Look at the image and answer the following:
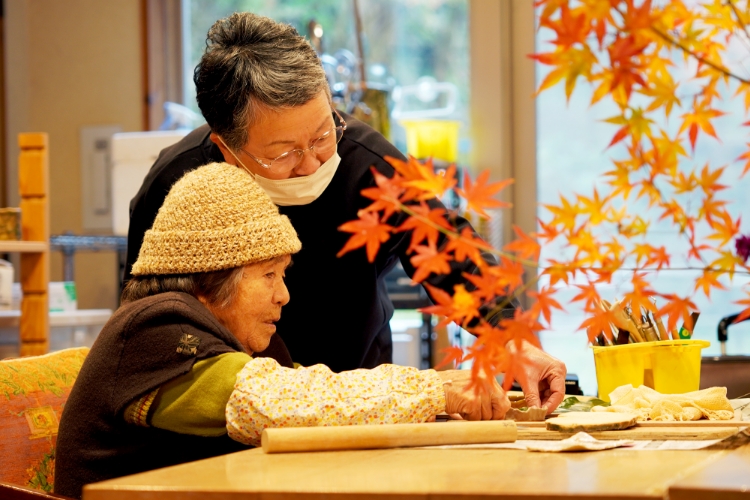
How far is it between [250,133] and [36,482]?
0.74m

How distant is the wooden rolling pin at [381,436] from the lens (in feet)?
3.38

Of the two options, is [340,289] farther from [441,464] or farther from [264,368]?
[441,464]

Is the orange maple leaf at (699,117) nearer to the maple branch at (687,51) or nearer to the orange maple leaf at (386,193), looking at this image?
the maple branch at (687,51)

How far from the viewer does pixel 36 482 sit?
1468 millimetres

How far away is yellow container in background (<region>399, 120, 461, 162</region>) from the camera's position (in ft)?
12.3

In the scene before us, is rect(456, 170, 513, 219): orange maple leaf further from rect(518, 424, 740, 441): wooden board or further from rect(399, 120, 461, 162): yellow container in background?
rect(399, 120, 461, 162): yellow container in background

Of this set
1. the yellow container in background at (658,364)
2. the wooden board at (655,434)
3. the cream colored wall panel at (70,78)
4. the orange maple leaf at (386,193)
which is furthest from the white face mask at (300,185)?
the cream colored wall panel at (70,78)

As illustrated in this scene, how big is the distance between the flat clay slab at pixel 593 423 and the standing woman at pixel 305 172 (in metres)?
0.23

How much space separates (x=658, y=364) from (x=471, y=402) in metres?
0.41

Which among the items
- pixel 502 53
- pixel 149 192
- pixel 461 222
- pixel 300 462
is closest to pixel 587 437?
pixel 300 462

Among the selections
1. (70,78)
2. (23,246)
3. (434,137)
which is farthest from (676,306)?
(70,78)

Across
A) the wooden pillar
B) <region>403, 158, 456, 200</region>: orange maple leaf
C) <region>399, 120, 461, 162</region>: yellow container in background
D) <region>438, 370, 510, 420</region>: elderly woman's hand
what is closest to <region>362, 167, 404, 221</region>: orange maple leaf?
<region>403, 158, 456, 200</region>: orange maple leaf

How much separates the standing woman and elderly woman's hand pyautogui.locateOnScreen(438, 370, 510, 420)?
108mm

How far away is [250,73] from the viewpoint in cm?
165
